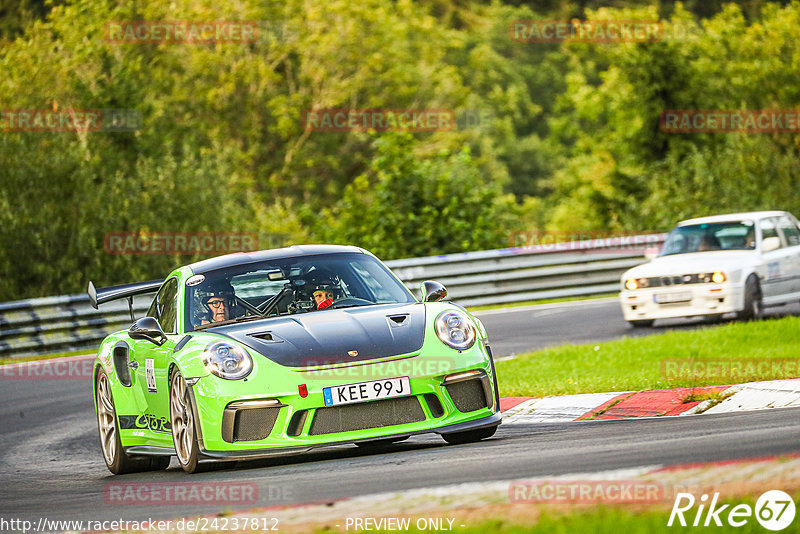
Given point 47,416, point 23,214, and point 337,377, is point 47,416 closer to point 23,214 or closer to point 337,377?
point 337,377

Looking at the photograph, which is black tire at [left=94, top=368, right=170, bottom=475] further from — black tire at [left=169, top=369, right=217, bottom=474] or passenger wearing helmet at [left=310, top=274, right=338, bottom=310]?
passenger wearing helmet at [left=310, top=274, right=338, bottom=310]

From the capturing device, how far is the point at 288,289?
9023 mm

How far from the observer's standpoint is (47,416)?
13.8 m

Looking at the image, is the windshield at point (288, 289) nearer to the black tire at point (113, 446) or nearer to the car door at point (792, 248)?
the black tire at point (113, 446)

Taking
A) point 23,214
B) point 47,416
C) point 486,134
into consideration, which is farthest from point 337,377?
point 486,134

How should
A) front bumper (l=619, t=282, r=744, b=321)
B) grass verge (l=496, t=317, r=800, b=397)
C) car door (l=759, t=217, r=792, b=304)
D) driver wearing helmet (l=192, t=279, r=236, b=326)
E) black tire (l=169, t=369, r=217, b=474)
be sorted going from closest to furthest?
black tire (l=169, t=369, r=217, b=474)
driver wearing helmet (l=192, t=279, r=236, b=326)
grass verge (l=496, t=317, r=800, b=397)
front bumper (l=619, t=282, r=744, b=321)
car door (l=759, t=217, r=792, b=304)

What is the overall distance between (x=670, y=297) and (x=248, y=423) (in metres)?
10.3

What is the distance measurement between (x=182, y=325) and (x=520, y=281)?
15.8 m

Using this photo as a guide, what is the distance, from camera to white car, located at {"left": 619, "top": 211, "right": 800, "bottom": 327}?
16.7 m

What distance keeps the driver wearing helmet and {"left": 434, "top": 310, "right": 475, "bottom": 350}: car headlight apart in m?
1.51
